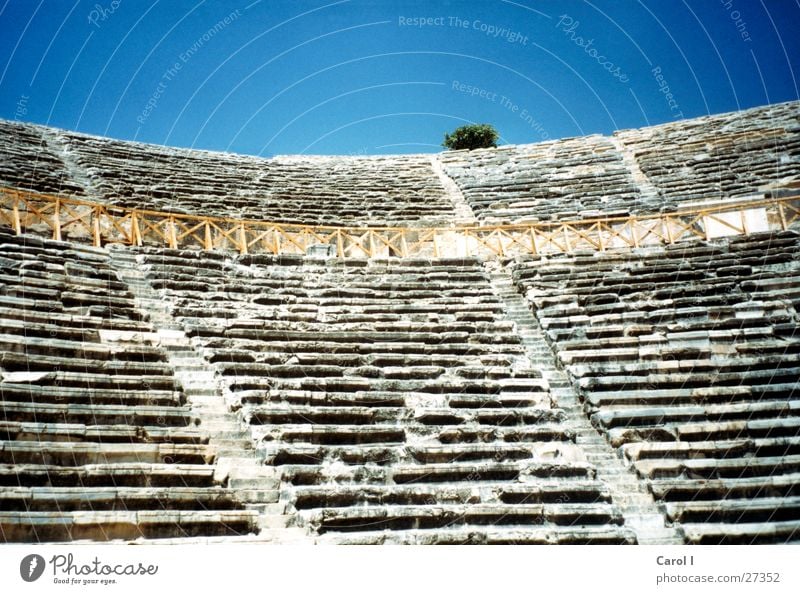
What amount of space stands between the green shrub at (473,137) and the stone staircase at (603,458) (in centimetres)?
2256

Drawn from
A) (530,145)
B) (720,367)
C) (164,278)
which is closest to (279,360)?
(164,278)

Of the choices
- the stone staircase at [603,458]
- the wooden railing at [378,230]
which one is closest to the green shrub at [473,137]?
the wooden railing at [378,230]

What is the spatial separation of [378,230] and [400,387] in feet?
18.3

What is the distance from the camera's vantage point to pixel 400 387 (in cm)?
765

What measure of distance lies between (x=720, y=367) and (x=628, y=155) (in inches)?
521

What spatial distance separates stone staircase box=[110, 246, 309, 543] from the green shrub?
2412 cm

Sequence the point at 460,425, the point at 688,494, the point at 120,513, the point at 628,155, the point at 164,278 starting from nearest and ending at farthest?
the point at 120,513
the point at 688,494
the point at 460,425
the point at 164,278
the point at 628,155

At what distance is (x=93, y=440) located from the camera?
5922mm

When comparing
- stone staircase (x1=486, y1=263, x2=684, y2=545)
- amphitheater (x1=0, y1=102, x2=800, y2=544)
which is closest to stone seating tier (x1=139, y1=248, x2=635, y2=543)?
amphitheater (x1=0, y1=102, x2=800, y2=544)

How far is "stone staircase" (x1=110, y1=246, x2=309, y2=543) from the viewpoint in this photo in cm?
563

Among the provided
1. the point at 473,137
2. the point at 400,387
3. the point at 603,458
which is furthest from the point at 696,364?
the point at 473,137

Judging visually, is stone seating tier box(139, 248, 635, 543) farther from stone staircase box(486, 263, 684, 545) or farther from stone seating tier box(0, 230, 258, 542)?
stone seating tier box(0, 230, 258, 542)

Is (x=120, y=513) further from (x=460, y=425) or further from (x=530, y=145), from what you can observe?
(x=530, y=145)

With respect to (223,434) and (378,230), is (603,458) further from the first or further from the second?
(378,230)
